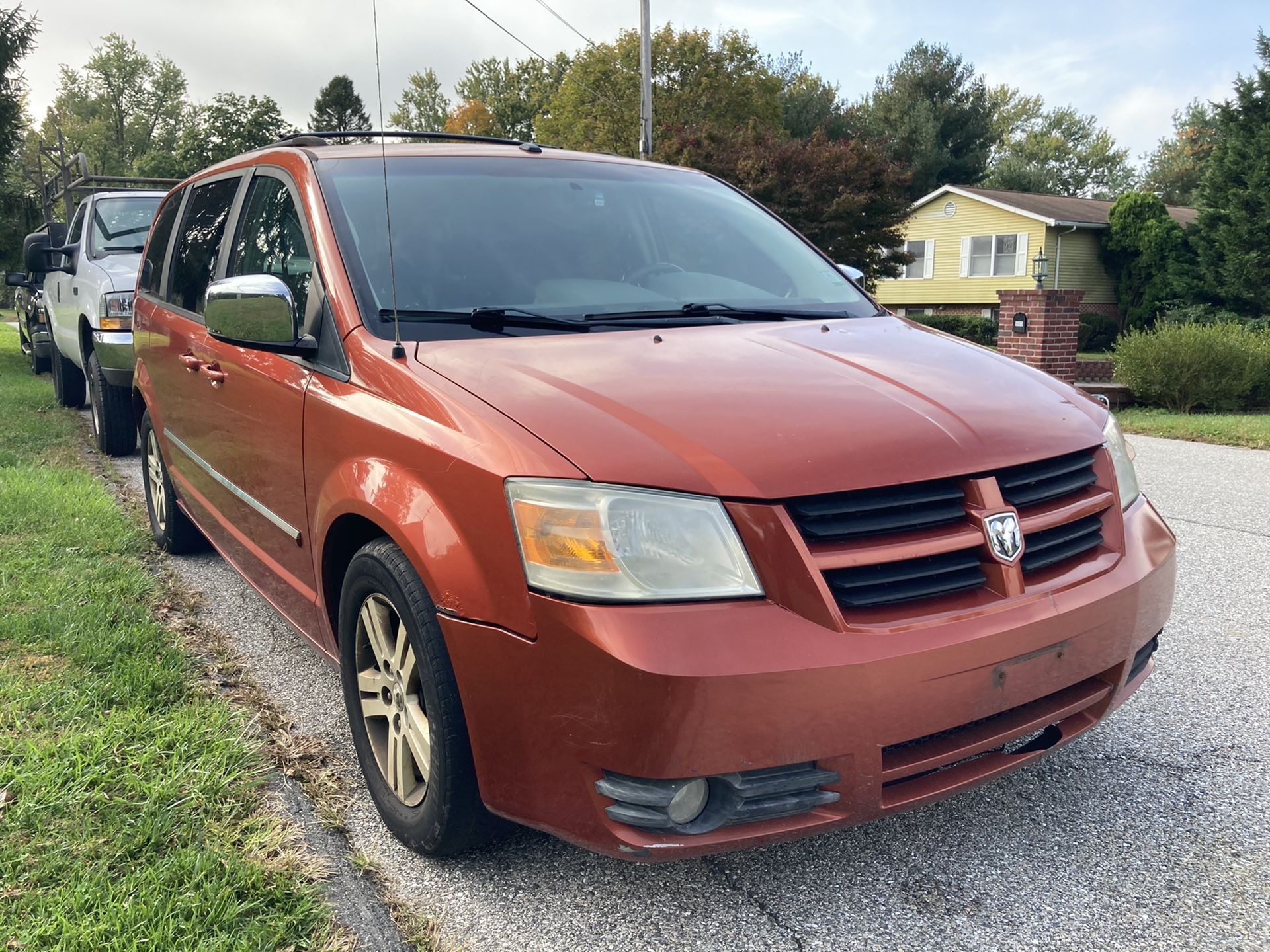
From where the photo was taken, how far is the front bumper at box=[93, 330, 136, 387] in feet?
24.0

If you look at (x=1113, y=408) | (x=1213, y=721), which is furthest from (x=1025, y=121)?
(x=1213, y=721)

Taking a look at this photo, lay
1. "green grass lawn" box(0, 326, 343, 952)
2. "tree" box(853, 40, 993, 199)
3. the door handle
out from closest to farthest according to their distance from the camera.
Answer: "green grass lawn" box(0, 326, 343, 952) → the door handle → "tree" box(853, 40, 993, 199)

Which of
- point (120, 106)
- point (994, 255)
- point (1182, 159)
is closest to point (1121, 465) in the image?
point (994, 255)

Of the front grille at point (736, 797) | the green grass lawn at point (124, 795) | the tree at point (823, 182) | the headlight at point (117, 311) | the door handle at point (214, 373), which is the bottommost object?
the green grass lawn at point (124, 795)

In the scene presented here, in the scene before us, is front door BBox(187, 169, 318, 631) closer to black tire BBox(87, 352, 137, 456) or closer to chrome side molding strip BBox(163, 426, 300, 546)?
chrome side molding strip BBox(163, 426, 300, 546)

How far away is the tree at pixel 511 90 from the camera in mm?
63156

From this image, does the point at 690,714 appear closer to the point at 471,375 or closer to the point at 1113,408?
the point at 471,375

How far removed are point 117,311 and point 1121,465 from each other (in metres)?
7.13

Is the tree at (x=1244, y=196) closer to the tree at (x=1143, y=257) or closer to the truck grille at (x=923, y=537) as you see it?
the tree at (x=1143, y=257)

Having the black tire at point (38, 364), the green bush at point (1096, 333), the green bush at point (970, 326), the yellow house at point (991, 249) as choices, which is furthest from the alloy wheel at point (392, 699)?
the green bush at point (1096, 333)

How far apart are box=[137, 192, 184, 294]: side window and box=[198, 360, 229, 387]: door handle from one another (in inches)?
52.4

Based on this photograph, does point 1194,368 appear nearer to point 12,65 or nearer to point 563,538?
point 563,538

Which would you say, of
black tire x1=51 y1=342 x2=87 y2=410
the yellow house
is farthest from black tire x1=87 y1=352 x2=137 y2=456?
the yellow house

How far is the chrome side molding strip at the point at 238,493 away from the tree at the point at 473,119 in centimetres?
5954
